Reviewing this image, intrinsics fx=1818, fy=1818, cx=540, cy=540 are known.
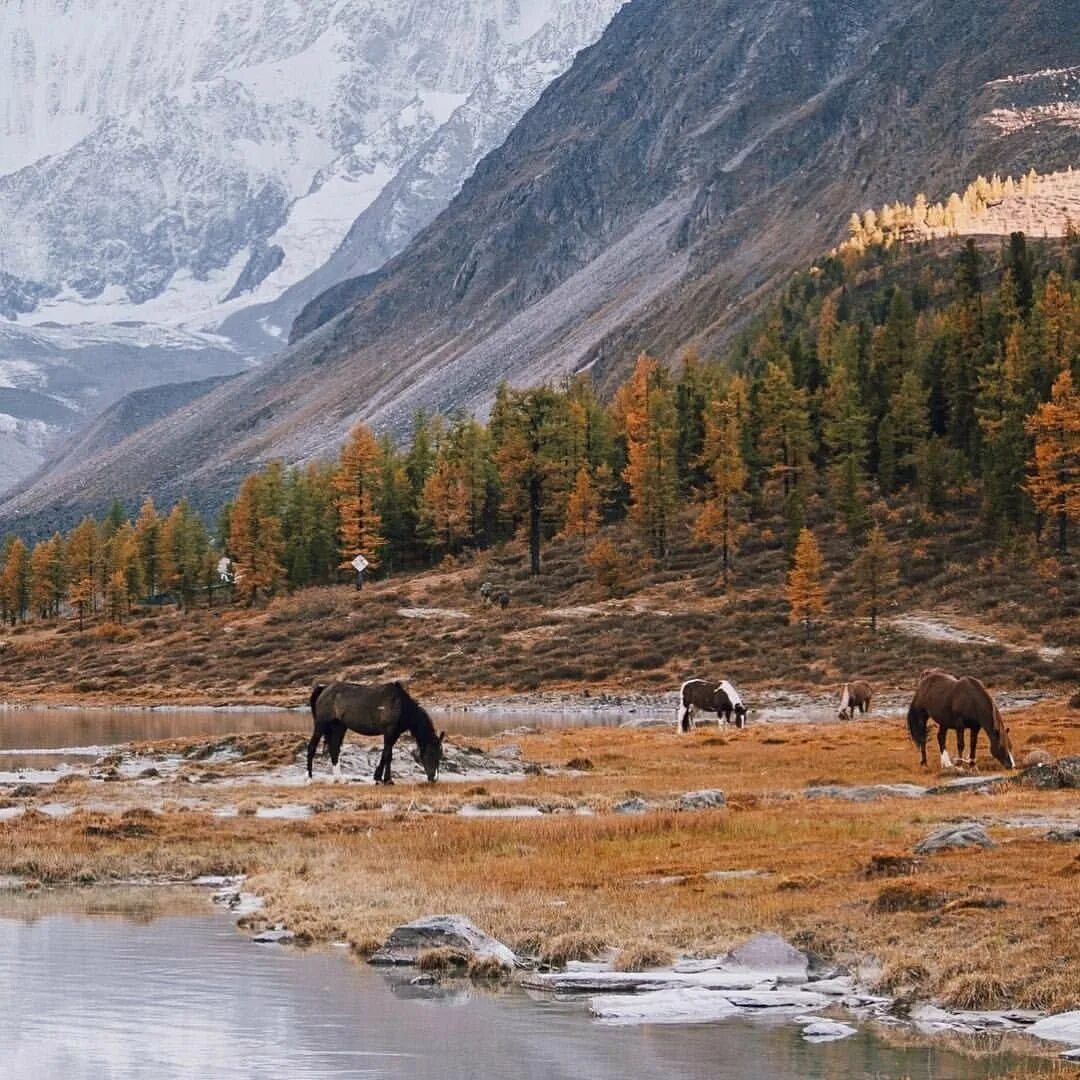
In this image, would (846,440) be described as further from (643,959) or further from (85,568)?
(643,959)

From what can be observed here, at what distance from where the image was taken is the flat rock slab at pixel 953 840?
25.9 metres

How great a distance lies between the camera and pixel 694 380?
14325 centimetres

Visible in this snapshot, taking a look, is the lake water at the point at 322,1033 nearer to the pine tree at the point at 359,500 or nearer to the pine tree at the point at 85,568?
the pine tree at the point at 359,500

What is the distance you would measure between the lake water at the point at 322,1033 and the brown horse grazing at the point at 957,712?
23229 millimetres

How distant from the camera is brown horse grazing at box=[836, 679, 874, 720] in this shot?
71.8 m

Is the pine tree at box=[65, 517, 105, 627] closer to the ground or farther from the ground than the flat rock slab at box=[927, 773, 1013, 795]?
farther from the ground

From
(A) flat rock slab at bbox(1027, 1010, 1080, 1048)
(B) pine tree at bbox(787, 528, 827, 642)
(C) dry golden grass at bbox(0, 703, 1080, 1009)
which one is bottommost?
(A) flat rock slab at bbox(1027, 1010, 1080, 1048)

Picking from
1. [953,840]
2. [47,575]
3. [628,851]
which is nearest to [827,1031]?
[953,840]

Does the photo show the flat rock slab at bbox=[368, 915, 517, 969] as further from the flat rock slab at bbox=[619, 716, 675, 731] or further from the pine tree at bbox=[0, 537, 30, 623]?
the pine tree at bbox=[0, 537, 30, 623]

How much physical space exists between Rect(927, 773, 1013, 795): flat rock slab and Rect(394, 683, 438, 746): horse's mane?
11.9 metres

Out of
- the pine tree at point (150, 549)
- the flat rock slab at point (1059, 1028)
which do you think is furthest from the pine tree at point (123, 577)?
the flat rock slab at point (1059, 1028)

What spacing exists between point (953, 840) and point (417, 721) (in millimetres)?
19087

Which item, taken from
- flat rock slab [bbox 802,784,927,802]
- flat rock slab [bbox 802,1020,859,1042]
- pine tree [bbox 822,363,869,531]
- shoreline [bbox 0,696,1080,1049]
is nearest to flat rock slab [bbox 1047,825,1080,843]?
shoreline [bbox 0,696,1080,1049]

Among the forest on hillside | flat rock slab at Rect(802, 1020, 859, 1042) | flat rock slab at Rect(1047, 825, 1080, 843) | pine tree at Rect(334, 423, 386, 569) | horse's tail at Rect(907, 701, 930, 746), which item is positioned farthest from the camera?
pine tree at Rect(334, 423, 386, 569)
